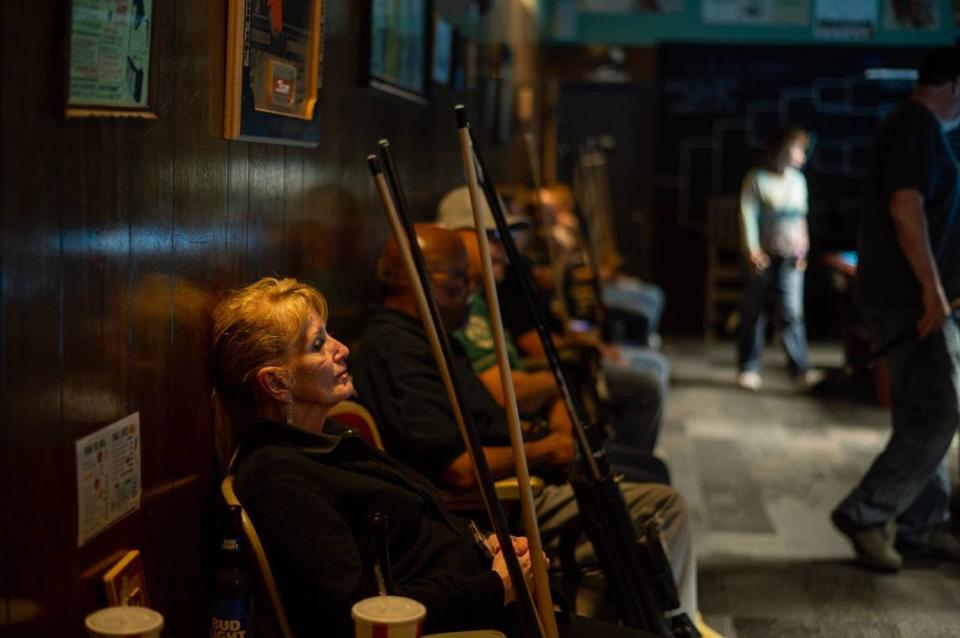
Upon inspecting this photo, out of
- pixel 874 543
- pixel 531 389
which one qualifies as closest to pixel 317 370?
pixel 531 389

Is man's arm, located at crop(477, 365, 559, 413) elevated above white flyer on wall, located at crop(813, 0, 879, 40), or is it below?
below

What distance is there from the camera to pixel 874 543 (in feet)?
13.5

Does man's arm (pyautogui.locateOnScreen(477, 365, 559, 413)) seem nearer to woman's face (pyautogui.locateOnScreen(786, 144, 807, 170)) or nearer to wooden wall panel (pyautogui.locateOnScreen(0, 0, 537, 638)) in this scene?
wooden wall panel (pyautogui.locateOnScreen(0, 0, 537, 638))

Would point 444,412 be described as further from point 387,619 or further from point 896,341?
point 896,341

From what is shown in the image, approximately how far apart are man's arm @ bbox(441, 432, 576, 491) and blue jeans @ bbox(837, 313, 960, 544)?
3.81 feet

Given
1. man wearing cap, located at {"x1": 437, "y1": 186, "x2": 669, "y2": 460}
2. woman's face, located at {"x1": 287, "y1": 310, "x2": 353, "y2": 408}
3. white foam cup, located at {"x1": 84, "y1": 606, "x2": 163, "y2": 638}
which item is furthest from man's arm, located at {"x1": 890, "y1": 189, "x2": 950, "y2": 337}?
white foam cup, located at {"x1": 84, "y1": 606, "x2": 163, "y2": 638}

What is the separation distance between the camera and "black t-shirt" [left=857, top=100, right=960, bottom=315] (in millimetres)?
3957

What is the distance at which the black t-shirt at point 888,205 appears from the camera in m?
3.96

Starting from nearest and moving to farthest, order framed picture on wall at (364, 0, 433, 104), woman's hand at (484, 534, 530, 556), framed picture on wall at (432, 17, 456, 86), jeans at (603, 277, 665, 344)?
woman's hand at (484, 534, 530, 556) → framed picture on wall at (364, 0, 433, 104) → framed picture on wall at (432, 17, 456, 86) → jeans at (603, 277, 665, 344)

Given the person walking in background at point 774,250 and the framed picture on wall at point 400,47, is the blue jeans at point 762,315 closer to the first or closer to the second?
the person walking in background at point 774,250

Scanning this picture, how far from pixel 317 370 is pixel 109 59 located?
2.45 ft

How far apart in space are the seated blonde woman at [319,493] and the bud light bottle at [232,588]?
0.05 metres

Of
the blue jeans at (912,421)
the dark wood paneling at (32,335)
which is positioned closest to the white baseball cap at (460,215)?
the blue jeans at (912,421)

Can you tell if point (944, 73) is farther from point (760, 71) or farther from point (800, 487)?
point (760, 71)
